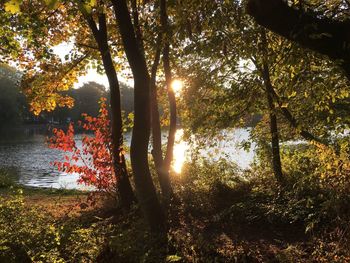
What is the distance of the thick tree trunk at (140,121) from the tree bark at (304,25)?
9.82ft

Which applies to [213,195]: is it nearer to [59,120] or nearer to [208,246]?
[208,246]

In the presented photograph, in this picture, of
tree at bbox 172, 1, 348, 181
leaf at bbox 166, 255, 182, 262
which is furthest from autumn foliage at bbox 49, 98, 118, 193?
leaf at bbox 166, 255, 182, 262

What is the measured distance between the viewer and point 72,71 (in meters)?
12.8

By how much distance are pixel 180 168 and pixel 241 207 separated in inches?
235

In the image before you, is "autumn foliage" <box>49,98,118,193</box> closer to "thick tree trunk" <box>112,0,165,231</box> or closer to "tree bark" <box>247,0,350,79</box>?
"thick tree trunk" <box>112,0,165,231</box>

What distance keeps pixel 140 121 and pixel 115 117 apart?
Answer: 13.0ft

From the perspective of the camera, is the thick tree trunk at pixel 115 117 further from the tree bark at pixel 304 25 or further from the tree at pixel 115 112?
the tree bark at pixel 304 25

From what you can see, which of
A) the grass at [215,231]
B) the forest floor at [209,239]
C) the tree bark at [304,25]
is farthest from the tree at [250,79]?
the forest floor at [209,239]

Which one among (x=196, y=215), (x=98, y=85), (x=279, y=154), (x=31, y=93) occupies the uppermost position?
(x=98, y=85)

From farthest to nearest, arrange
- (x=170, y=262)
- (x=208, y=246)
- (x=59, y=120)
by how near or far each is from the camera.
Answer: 1. (x=59, y=120)
2. (x=208, y=246)
3. (x=170, y=262)

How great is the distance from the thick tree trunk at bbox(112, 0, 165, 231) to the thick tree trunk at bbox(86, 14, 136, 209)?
3270 mm

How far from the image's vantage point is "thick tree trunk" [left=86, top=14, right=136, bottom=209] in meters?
10.3

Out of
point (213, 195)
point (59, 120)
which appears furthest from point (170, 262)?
point (59, 120)

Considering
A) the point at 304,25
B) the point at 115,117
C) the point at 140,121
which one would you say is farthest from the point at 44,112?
the point at 304,25
